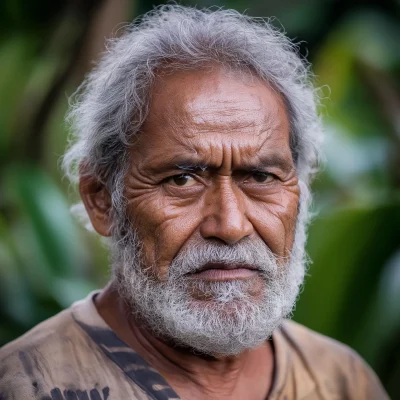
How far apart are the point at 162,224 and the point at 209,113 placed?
0.38 m

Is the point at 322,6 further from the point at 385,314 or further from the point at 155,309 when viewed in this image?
the point at 155,309

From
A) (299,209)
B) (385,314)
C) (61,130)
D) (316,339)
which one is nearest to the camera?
(299,209)

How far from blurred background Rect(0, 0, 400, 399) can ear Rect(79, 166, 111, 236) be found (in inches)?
57.8

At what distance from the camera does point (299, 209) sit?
2635 millimetres

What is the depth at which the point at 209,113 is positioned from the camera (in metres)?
2.26

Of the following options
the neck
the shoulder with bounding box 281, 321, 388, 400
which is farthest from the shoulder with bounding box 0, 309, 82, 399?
the shoulder with bounding box 281, 321, 388, 400

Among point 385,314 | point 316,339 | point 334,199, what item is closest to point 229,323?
point 316,339

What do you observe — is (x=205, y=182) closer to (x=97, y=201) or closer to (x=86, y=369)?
(x=97, y=201)

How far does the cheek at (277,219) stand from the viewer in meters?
2.30

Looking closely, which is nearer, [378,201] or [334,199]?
[378,201]

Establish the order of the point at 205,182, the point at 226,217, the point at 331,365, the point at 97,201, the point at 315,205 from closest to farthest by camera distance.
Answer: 1. the point at 226,217
2. the point at 205,182
3. the point at 97,201
4. the point at 331,365
5. the point at 315,205

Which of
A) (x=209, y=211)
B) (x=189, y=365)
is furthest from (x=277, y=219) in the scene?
(x=189, y=365)

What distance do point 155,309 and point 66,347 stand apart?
1.01 ft

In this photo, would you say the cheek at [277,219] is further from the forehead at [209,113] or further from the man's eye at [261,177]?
the forehead at [209,113]
